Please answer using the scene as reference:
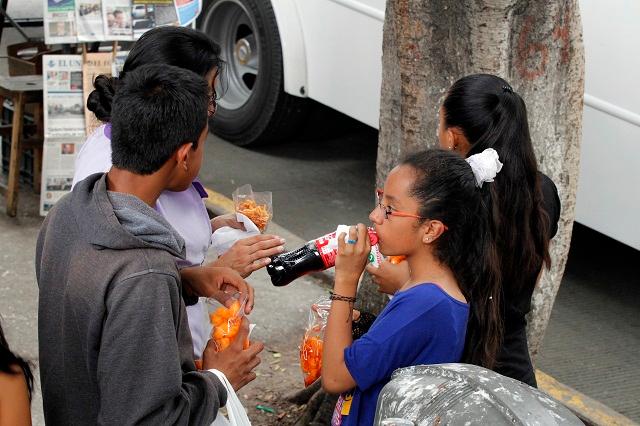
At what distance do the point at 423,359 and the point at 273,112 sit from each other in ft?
15.9

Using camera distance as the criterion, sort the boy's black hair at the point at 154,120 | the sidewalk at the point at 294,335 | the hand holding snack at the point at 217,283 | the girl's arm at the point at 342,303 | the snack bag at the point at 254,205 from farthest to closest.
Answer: the sidewalk at the point at 294,335 < the snack bag at the point at 254,205 < the hand holding snack at the point at 217,283 < the girl's arm at the point at 342,303 < the boy's black hair at the point at 154,120

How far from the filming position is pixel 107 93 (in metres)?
3.04

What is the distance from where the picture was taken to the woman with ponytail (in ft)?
9.27

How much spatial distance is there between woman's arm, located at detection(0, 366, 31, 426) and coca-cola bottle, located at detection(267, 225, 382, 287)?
1.04 m

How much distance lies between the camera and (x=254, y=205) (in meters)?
3.30

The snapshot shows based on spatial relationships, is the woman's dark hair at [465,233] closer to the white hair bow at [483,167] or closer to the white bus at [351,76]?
the white hair bow at [483,167]

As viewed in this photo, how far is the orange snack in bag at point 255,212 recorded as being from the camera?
3275 mm

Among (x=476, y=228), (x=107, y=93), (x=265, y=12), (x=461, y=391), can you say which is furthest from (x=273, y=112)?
(x=461, y=391)

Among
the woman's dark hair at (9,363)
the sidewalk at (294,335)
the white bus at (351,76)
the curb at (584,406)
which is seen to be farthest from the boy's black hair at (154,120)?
the curb at (584,406)

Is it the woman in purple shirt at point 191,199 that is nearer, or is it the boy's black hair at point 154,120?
the boy's black hair at point 154,120

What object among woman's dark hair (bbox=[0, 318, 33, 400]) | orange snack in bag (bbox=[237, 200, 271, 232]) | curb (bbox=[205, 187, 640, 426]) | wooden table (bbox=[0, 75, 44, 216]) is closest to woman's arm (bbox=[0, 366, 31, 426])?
woman's dark hair (bbox=[0, 318, 33, 400])

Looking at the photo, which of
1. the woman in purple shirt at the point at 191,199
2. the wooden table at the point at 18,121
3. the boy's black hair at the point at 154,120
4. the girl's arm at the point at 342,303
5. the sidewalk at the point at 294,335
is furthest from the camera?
the wooden table at the point at 18,121

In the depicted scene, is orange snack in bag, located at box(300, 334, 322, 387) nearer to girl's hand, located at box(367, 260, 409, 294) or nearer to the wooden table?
girl's hand, located at box(367, 260, 409, 294)

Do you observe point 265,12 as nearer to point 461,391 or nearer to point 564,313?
point 564,313
